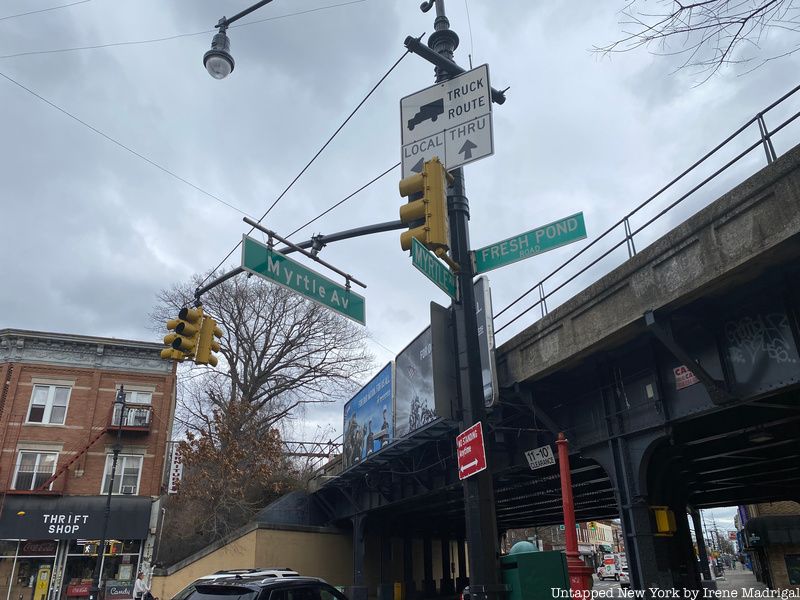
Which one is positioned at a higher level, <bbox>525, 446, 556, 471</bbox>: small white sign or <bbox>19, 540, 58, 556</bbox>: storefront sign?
<bbox>525, 446, 556, 471</bbox>: small white sign

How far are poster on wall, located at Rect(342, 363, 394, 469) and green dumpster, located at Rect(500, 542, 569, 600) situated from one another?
1383 centimetres

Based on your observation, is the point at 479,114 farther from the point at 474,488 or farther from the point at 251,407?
the point at 251,407

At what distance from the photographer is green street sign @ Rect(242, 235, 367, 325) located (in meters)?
8.23

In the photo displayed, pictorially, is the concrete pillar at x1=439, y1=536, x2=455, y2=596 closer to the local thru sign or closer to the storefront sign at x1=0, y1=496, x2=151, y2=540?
the storefront sign at x1=0, y1=496, x2=151, y2=540

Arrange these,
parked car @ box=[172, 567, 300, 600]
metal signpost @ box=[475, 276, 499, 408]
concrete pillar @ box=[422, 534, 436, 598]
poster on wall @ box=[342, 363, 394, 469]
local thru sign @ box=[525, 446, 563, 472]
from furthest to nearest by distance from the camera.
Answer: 1. concrete pillar @ box=[422, 534, 436, 598]
2. poster on wall @ box=[342, 363, 394, 469]
3. metal signpost @ box=[475, 276, 499, 408]
4. local thru sign @ box=[525, 446, 563, 472]
5. parked car @ box=[172, 567, 300, 600]

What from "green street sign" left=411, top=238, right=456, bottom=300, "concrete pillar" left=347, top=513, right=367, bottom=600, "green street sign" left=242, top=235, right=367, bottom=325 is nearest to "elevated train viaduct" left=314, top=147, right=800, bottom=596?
"green street sign" left=411, top=238, right=456, bottom=300

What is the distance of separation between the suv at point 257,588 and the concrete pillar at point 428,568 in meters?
28.0

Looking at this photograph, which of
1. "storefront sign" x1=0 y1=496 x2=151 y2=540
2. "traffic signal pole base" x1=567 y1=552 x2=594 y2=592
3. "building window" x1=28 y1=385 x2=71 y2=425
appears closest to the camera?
"traffic signal pole base" x1=567 y1=552 x2=594 y2=592

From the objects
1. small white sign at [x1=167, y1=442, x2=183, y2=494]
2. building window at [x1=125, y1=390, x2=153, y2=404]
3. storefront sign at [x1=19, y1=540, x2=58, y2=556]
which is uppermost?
building window at [x1=125, y1=390, x2=153, y2=404]

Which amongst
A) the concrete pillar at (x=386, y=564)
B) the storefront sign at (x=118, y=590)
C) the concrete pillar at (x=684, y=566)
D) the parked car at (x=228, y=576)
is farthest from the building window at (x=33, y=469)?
the concrete pillar at (x=684, y=566)

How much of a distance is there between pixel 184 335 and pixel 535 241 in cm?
663

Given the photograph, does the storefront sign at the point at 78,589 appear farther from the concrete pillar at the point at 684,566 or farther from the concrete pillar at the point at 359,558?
the concrete pillar at the point at 684,566

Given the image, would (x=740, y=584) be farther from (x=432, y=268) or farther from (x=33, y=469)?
(x=432, y=268)

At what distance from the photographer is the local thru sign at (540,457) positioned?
11.8 metres
